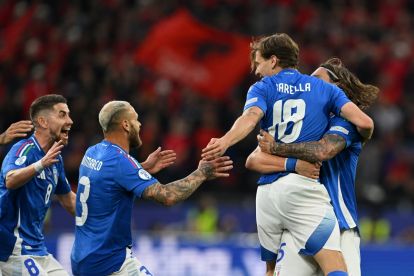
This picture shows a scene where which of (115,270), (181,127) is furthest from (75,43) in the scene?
(115,270)

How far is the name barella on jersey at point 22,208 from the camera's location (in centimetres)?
832

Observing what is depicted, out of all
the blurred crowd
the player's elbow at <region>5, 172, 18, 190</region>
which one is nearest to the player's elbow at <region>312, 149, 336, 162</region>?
the player's elbow at <region>5, 172, 18, 190</region>

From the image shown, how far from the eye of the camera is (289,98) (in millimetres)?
7816

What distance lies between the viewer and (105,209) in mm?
7820

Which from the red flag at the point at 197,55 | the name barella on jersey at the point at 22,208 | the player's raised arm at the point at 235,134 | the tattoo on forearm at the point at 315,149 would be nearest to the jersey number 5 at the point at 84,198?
the name barella on jersey at the point at 22,208

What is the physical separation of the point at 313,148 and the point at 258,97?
0.55 metres

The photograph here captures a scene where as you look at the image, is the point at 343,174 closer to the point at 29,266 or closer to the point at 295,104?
the point at 295,104

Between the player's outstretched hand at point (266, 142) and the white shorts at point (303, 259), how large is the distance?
63cm

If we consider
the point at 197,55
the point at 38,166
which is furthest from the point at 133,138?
the point at 197,55

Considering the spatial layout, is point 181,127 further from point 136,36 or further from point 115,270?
point 115,270

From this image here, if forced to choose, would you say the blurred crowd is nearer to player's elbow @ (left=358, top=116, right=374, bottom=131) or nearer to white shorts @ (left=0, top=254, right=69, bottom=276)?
white shorts @ (left=0, top=254, right=69, bottom=276)

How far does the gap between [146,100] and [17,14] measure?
16.8ft

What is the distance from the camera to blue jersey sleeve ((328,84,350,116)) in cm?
780

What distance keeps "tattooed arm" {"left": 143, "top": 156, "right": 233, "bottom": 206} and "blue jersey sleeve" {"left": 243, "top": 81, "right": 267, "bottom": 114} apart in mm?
434
